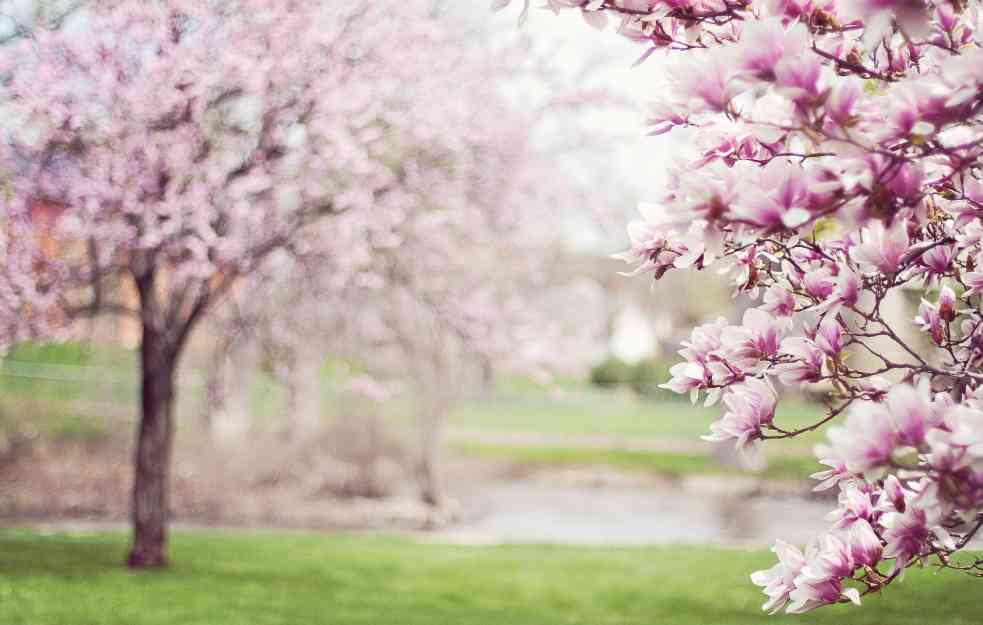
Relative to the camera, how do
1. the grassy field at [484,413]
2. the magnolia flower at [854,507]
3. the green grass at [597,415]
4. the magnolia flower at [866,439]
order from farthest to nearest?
1. the green grass at [597,415]
2. the grassy field at [484,413]
3. the magnolia flower at [854,507]
4. the magnolia flower at [866,439]

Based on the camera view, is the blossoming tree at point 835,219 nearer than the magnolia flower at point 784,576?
Yes

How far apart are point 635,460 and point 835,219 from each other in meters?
19.6

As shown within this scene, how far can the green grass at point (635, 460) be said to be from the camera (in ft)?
65.4

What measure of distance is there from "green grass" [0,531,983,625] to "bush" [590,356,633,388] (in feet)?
95.0

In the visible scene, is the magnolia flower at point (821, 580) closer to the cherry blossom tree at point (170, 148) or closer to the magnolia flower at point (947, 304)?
the magnolia flower at point (947, 304)

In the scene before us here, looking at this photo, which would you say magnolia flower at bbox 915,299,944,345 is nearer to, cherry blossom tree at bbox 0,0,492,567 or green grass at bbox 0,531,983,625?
green grass at bbox 0,531,983,625

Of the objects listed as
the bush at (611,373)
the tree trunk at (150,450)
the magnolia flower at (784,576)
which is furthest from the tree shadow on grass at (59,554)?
the bush at (611,373)

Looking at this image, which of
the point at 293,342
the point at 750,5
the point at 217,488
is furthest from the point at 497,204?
the point at 750,5

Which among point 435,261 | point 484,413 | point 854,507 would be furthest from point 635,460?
point 854,507

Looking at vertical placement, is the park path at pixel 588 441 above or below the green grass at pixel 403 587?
above

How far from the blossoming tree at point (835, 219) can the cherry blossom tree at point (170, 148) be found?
4614mm

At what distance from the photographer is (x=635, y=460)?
833 inches

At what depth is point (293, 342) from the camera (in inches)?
439

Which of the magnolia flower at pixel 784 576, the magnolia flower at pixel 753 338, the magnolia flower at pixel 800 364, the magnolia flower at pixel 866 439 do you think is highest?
the magnolia flower at pixel 753 338
